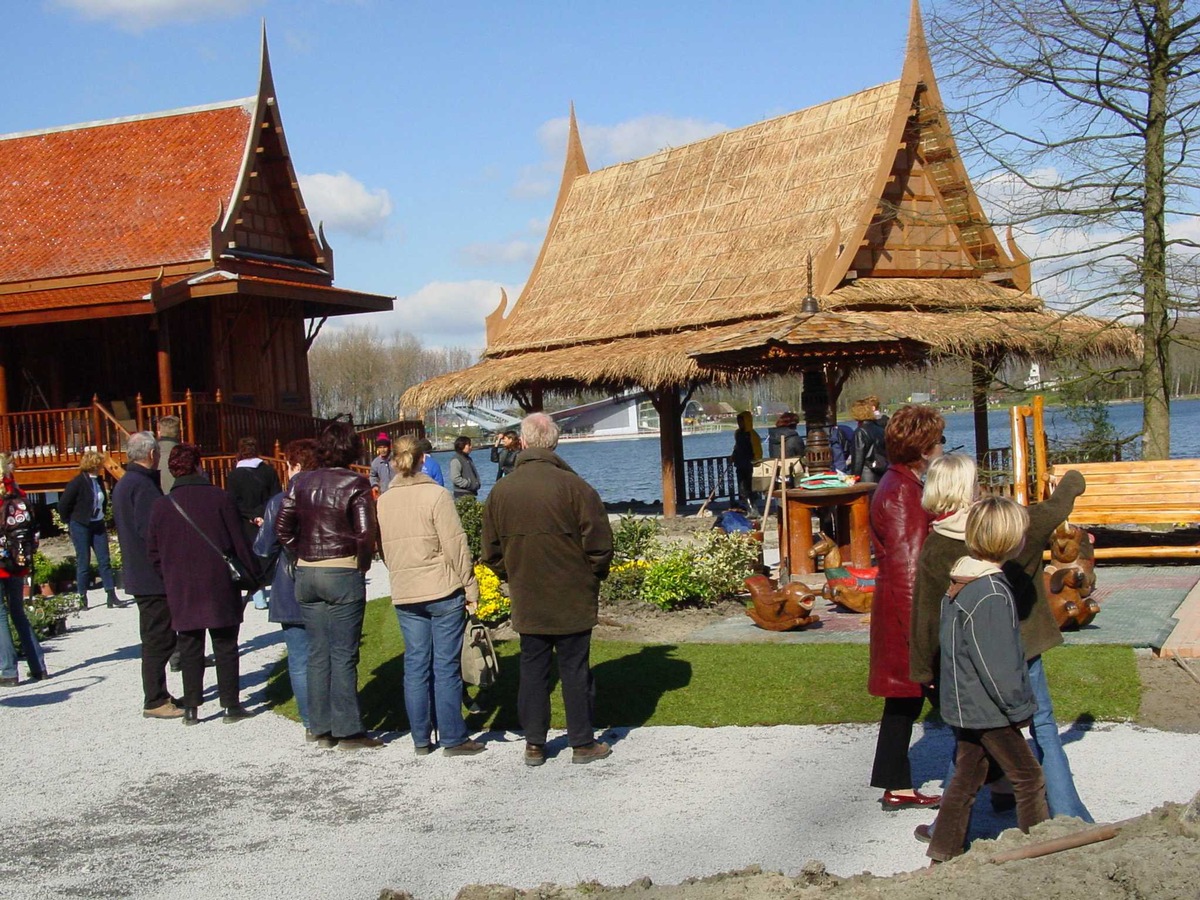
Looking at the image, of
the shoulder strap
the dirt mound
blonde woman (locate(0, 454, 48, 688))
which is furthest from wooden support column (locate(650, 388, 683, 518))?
the dirt mound

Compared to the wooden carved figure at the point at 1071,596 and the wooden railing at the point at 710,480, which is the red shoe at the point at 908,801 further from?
the wooden railing at the point at 710,480

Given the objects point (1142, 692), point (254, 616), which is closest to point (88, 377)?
point (254, 616)

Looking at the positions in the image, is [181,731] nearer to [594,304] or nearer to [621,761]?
[621,761]

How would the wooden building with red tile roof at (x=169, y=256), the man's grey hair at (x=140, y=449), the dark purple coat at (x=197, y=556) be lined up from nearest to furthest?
the dark purple coat at (x=197, y=556) < the man's grey hair at (x=140, y=449) < the wooden building with red tile roof at (x=169, y=256)

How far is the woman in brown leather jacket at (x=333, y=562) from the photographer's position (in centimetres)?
766

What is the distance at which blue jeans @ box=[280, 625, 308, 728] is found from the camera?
27.0 ft

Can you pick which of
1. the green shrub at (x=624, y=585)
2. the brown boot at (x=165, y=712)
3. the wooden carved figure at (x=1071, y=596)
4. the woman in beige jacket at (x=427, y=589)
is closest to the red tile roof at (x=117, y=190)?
the green shrub at (x=624, y=585)

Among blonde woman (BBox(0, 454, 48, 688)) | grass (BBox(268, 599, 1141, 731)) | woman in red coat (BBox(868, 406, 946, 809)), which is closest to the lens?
woman in red coat (BBox(868, 406, 946, 809))

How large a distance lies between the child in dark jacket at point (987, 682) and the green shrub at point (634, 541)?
23.4 ft

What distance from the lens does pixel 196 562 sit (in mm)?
8523

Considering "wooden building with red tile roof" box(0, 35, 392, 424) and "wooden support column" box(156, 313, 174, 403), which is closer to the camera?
"wooden support column" box(156, 313, 174, 403)

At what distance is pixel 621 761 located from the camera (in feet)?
23.3

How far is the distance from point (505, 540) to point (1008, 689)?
3279 millimetres

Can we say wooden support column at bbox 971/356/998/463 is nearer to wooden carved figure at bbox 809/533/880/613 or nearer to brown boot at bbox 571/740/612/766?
wooden carved figure at bbox 809/533/880/613
